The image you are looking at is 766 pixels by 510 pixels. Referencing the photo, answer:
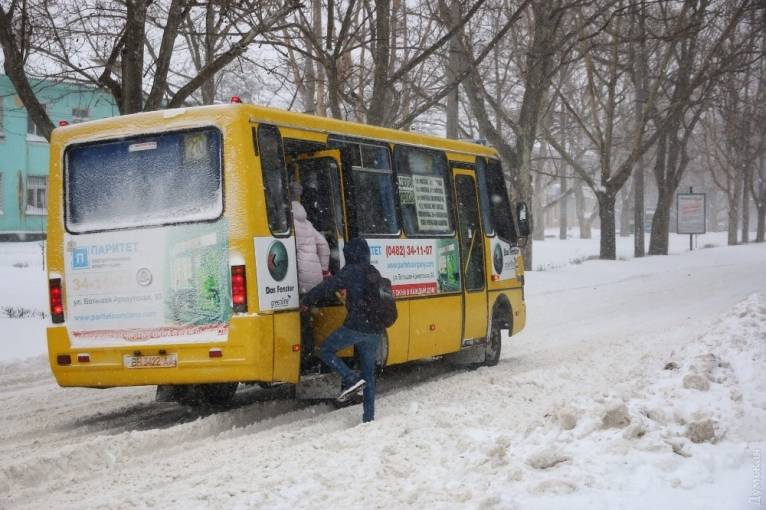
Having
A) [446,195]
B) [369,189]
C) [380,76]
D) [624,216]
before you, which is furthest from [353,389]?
[624,216]

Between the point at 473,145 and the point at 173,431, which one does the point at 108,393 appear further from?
the point at 473,145

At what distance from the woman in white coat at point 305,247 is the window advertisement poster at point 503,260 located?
410 cm

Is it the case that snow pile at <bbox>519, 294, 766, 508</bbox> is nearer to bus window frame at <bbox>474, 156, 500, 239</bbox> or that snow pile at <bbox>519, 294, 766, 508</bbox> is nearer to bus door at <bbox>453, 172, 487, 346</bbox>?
bus door at <bbox>453, 172, 487, 346</bbox>

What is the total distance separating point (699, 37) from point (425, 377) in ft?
94.4

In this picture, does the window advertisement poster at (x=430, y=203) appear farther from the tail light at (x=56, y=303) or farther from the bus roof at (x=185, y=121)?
Result: the tail light at (x=56, y=303)

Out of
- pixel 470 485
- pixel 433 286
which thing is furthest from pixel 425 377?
pixel 470 485

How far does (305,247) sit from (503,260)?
15.5 ft

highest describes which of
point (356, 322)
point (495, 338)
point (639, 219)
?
point (639, 219)

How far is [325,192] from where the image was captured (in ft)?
31.4

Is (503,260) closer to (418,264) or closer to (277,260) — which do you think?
(418,264)

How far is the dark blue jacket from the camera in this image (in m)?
8.30

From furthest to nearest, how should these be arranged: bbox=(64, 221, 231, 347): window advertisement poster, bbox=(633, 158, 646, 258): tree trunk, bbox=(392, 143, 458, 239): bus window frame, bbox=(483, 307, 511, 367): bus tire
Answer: bbox=(633, 158, 646, 258): tree trunk, bbox=(483, 307, 511, 367): bus tire, bbox=(392, 143, 458, 239): bus window frame, bbox=(64, 221, 231, 347): window advertisement poster

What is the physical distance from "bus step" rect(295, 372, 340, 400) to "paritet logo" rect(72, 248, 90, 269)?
7.59ft

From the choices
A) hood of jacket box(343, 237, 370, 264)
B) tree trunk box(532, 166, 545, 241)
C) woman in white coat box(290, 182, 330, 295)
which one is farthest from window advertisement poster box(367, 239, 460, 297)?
tree trunk box(532, 166, 545, 241)
